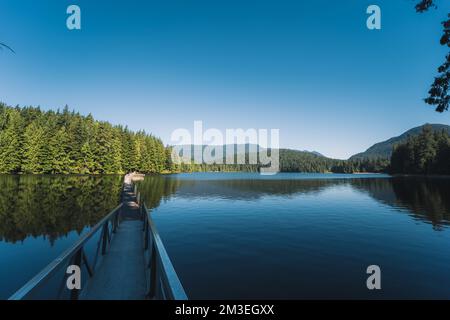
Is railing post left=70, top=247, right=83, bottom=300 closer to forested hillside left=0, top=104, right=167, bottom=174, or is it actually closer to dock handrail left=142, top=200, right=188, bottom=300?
dock handrail left=142, top=200, right=188, bottom=300

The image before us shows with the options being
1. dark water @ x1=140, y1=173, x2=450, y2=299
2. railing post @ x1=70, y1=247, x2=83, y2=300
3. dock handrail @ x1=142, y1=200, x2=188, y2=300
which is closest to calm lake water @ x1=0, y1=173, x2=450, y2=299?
dark water @ x1=140, y1=173, x2=450, y2=299

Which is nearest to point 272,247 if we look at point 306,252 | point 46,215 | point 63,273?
point 306,252

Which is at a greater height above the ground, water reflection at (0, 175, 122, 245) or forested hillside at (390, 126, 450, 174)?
forested hillside at (390, 126, 450, 174)

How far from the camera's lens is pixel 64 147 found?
7162cm

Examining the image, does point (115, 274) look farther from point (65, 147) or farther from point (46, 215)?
point (65, 147)

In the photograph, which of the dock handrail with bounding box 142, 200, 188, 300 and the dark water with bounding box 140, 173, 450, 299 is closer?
the dock handrail with bounding box 142, 200, 188, 300

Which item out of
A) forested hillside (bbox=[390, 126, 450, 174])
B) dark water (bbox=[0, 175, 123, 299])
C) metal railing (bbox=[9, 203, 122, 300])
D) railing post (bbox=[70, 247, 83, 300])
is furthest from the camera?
forested hillside (bbox=[390, 126, 450, 174])

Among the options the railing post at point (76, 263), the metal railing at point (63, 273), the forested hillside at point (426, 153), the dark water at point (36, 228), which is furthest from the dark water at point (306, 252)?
the forested hillside at point (426, 153)

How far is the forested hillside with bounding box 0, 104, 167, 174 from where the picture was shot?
68.1 m

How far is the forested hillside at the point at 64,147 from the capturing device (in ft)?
223
